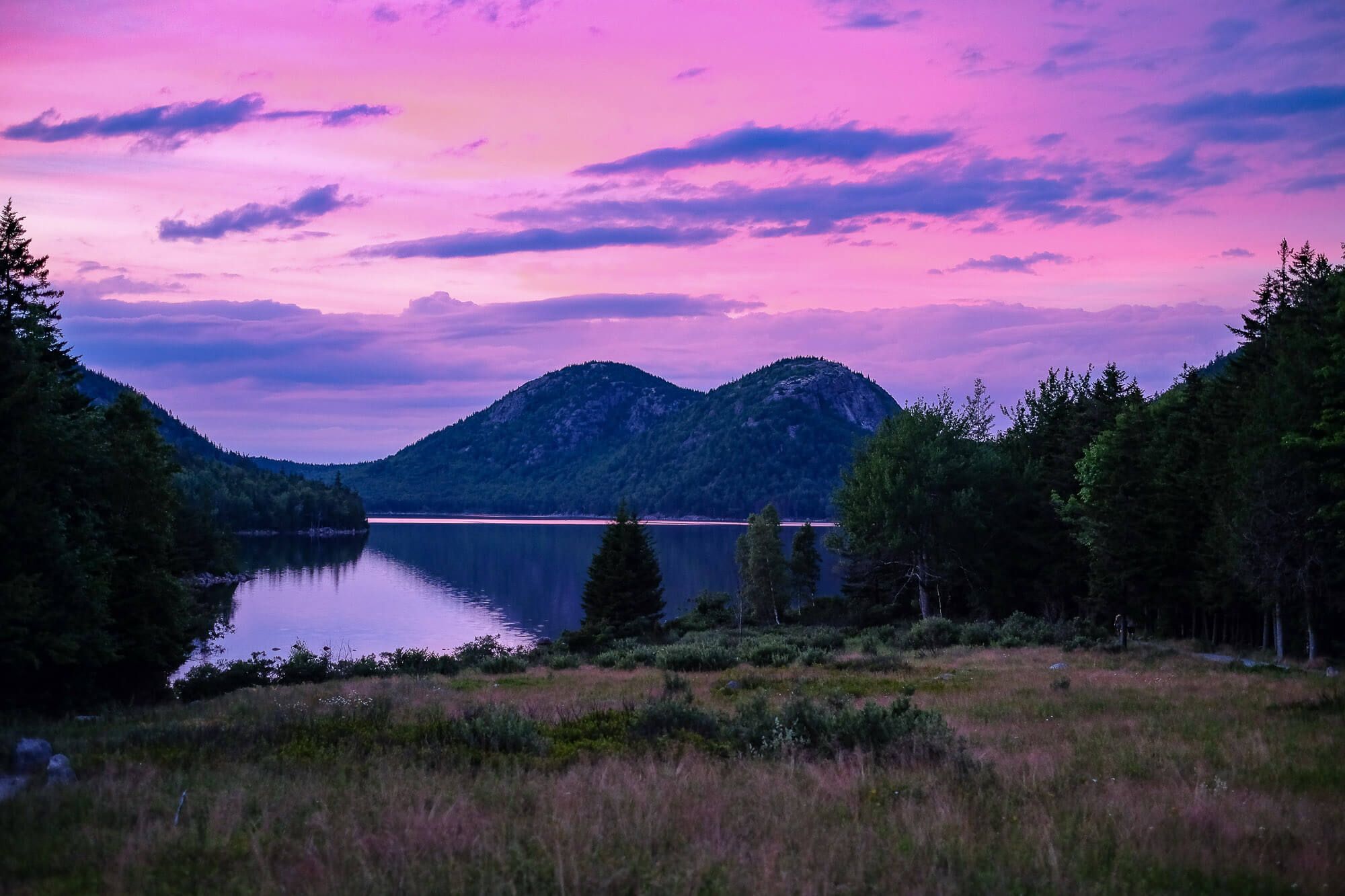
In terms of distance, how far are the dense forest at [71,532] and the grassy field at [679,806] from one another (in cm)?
671

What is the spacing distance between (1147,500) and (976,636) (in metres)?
11.6

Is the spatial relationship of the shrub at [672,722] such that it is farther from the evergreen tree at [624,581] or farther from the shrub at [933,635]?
the evergreen tree at [624,581]

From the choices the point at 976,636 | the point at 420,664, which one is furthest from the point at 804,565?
the point at 420,664

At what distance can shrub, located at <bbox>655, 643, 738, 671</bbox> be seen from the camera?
97.5 ft

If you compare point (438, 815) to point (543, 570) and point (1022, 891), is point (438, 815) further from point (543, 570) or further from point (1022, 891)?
point (543, 570)

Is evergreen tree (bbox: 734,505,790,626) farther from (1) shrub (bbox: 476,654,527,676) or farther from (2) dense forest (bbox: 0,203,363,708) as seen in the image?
(2) dense forest (bbox: 0,203,363,708)

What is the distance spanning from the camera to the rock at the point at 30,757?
10469mm

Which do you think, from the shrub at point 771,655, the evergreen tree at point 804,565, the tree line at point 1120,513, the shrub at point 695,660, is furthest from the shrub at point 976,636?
the evergreen tree at point 804,565

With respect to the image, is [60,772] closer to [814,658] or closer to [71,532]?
[71,532]

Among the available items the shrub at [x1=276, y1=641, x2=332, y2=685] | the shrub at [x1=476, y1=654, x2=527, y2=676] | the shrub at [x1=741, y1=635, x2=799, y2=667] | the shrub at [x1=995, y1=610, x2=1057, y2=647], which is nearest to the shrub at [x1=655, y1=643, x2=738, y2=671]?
the shrub at [x1=741, y1=635, x2=799, y2=667]

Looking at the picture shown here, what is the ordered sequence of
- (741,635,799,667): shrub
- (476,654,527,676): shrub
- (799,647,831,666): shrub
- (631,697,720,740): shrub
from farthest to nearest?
(476,654,527,676): shrub, (741,635,799,667): shrub, (799,647,831,666): shrub, (631,697,720,740): shrub

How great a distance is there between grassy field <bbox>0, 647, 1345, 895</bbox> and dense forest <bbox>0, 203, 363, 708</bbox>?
6711 millimetres

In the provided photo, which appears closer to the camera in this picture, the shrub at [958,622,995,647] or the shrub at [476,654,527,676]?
the shrub at [476,654,527,676]

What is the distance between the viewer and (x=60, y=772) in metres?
9.84
